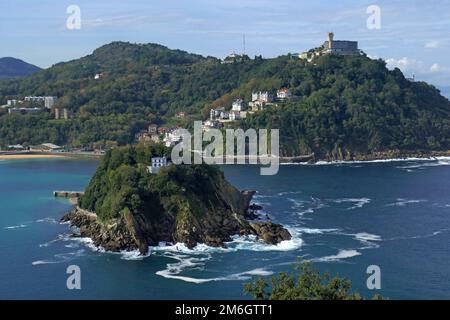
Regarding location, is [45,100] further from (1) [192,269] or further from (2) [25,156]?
(1) [192,269]

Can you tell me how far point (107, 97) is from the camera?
83812mm

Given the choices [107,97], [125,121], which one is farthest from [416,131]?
[107,97]

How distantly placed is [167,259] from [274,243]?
15.9ft

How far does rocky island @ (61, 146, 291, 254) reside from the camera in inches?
1126

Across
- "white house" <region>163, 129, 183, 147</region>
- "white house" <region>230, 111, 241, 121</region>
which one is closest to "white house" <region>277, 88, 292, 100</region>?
"white house" <region>230, 111, 241, 121</region>

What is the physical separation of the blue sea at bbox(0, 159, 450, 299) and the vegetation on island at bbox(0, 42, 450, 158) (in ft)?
69.6

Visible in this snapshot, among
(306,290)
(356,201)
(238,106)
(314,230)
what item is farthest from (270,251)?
(238,106)

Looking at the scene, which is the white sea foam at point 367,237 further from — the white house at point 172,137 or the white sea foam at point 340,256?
the white house at point 172,137

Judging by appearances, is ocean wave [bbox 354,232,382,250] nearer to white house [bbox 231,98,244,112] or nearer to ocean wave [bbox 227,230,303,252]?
ocean wave [bbox 227,230,303,252]

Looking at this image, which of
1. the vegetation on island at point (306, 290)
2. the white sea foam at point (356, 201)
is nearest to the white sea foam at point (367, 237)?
the white sea foam at point (356, 201)

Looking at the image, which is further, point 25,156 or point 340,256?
point 25,156

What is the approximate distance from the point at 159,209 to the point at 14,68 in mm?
139662

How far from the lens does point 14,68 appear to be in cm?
15950
